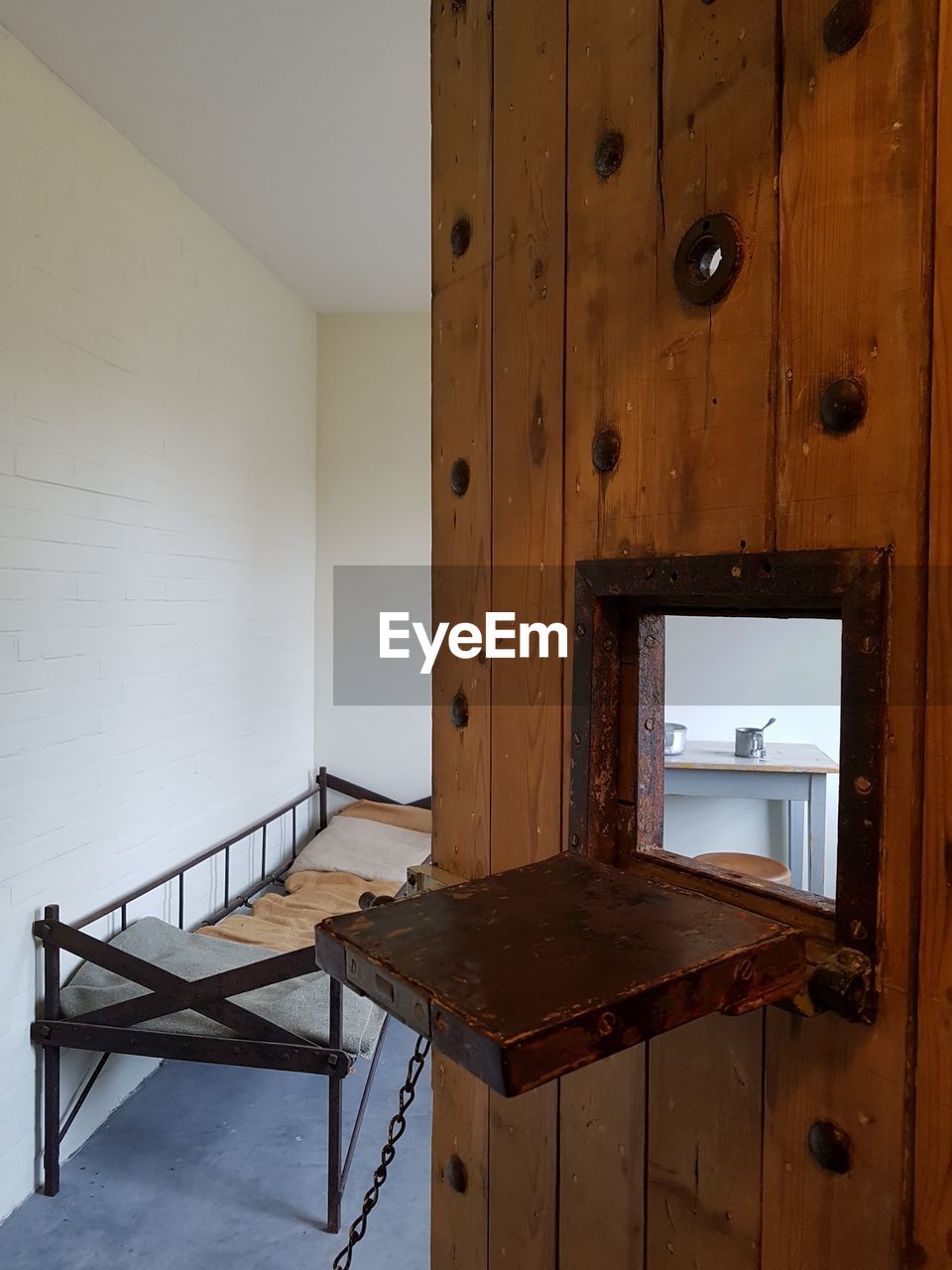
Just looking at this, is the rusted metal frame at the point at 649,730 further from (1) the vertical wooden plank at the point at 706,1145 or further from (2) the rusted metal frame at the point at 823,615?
(1) the vertical wooden plank at the point at 706,1145

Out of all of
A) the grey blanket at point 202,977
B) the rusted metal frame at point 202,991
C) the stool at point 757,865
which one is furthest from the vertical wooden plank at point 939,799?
the stool at point 757,865

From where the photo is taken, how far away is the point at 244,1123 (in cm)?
231

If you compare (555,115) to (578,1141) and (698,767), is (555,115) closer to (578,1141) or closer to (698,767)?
(578,1141)

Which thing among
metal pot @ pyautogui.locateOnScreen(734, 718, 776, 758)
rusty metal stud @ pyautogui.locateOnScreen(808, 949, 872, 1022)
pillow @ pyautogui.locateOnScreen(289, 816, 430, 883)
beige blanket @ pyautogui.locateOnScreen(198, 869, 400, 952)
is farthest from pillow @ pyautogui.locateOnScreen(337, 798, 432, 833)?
rusty metal stud @ pyautogui.locateOnScreen(808, 949, 872, 1022)

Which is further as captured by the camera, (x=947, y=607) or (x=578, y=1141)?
(x=578, y=1141)

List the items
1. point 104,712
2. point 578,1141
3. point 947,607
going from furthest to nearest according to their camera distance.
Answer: point 104,712
point 578,1141
point 947,607

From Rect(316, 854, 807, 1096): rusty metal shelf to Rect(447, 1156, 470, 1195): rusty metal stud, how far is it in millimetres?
462

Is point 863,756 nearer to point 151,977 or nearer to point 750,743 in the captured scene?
point 151,977

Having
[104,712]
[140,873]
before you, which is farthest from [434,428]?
[140,873]

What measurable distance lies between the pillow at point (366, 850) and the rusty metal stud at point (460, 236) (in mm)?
2581

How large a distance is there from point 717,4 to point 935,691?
0.56m

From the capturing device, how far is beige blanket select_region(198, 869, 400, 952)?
2639mm

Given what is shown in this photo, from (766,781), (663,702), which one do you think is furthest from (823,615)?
(766,781)

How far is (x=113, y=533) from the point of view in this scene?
2.29 meters
